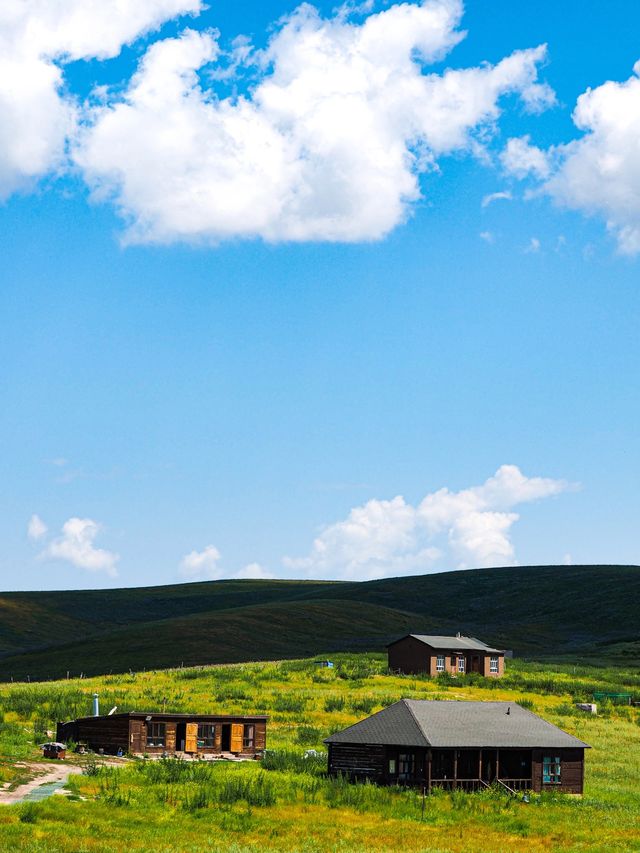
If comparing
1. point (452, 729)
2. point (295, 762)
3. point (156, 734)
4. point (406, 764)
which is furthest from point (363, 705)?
point (406, 764)

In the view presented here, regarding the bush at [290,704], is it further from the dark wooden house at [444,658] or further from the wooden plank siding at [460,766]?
the wooden plank siding at [460,766]

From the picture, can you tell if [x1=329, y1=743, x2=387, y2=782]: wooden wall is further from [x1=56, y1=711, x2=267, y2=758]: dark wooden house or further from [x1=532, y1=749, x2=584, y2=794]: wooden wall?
[x1=532, y1=749, x2=584, y2=794]: wooden wall

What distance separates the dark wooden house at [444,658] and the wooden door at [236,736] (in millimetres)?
41728

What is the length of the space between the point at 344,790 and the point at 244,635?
94.7 metres

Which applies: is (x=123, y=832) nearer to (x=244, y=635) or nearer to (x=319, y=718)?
(x=319, y=718)

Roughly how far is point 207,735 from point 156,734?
112 inches

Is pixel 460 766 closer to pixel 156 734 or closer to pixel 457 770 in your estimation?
pixel 457 770

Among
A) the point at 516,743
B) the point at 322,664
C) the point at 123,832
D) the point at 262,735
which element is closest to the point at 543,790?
the point at 516,743

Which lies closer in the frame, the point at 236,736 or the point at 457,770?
the point at 457,770

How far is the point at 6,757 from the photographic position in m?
52.4

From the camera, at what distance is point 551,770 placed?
54.7 meters

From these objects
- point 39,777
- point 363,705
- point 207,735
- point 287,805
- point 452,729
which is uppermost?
point 452,729

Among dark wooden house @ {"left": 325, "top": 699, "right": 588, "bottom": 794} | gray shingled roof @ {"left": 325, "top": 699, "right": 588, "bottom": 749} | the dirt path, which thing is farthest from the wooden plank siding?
the dirt path

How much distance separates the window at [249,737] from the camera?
200 ft
